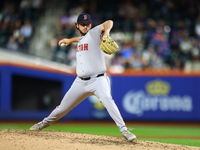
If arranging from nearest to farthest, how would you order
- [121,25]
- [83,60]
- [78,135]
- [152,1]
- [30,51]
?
[83,60] → [78,135] → [30,51] → [121,25] → [152,1]

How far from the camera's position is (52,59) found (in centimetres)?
1218

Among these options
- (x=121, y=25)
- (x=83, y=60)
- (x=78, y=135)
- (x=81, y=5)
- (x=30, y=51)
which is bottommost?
(x=78, y=135)

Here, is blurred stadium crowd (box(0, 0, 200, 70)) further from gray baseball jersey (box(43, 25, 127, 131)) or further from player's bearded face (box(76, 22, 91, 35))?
gray baseball jersey (box(43, 25, 127, 131))

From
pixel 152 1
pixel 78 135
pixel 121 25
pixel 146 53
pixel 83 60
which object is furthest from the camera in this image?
pixel 152 1

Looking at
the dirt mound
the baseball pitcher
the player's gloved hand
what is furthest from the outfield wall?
the player's gloved hand

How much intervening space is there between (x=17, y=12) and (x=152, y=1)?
18.3ft

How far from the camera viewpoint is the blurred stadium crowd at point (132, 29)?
12703 mm

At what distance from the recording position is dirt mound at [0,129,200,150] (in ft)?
16.1

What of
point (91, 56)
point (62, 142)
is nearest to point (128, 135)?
point (62, 142)

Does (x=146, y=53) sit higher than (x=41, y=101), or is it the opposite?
(x=146, y=53)

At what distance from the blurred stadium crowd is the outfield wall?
2.65 ft

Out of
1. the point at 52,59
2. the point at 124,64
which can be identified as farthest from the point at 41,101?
the point at 124,64

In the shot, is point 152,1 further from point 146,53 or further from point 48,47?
point 48,47

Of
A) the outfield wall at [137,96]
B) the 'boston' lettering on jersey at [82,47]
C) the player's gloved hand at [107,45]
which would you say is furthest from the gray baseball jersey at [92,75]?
the outfield wall at [137,96]
